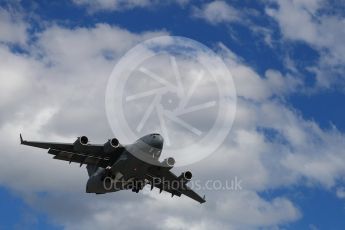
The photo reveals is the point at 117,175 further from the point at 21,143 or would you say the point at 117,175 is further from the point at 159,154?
the point at 21,143

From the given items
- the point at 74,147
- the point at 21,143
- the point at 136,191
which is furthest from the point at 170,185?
the point at 21,143

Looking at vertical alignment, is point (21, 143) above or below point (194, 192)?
below

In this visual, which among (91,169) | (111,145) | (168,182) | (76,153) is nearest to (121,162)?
(111,145)

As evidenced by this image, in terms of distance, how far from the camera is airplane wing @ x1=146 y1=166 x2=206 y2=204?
6025 centimetres

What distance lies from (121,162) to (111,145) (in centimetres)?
187

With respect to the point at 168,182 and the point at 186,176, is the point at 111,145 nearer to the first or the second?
the point at 186,176

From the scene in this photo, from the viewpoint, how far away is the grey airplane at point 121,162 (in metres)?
55.8

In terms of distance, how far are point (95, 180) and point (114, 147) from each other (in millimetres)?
6098

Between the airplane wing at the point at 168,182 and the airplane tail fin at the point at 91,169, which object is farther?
the airplane tail fin at the point at 91,169

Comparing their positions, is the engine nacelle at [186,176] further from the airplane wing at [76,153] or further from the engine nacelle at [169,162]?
the airplane wing at [76,153]

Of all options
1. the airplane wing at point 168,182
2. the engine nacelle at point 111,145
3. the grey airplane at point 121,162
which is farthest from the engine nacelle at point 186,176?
the engine nacelle at point 111,145

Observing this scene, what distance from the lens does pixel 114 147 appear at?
56719mm

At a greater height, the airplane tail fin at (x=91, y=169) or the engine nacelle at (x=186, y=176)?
the airplane tail fin at (x=91, y=169)

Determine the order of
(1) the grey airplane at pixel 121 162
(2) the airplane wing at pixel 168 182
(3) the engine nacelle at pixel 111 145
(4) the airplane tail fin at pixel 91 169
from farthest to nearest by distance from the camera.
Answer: (4) the airplane tail fin at pixel 91 169
(2) the airplane wing at pixel 168 182
(3) the engine nacelle at pixel 111 145
(1) the grey airplane at pixel 121 162
